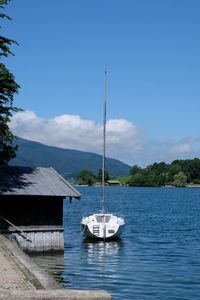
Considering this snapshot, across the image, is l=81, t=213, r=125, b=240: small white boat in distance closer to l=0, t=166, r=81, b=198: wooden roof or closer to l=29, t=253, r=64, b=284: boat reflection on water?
l=0, t=166, r=81, b=198: wooden roof

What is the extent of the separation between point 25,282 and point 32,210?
14.1 metres

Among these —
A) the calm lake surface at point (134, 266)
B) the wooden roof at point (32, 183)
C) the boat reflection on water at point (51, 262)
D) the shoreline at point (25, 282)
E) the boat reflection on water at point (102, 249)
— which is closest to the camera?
the shoreline at point (25, 282)

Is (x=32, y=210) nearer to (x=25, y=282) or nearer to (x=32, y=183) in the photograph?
(x=32, y=183)

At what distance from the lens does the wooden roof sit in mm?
28255

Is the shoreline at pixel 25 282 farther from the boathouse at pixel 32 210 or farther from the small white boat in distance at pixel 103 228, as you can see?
the small white boat in distance at pixel 103 228

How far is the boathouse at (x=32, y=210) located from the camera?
2798 centimetres

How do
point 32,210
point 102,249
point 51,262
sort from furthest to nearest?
point 102,249 < point 32,210 < point 51,262

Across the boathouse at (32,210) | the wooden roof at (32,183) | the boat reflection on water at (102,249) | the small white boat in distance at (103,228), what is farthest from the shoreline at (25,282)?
the small white boat in distance at (103,228)

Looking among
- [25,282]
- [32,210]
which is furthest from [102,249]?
[25,282]

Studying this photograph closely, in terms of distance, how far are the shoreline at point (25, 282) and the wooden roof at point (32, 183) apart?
4.40 metres

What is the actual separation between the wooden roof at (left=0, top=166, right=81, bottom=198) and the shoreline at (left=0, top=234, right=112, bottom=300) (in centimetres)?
440

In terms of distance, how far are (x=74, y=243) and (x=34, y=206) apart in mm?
11083

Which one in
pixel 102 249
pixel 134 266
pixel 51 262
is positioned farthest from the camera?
pixel 102 249

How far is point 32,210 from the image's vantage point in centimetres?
2888
